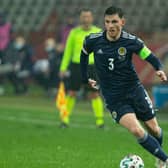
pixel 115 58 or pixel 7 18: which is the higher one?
pixel 115 58

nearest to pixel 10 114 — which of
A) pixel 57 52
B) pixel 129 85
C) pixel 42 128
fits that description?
pixel 42 128

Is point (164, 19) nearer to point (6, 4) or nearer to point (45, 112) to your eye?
point (6, 4)

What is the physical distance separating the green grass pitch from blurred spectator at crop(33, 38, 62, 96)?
142 inches

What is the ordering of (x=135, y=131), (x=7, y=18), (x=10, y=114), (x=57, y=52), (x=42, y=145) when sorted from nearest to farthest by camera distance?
(x=135, y=131)
(x=42, y=145)
(x=10, y=114)
(x=57, y=52)
(x=7, y=18)

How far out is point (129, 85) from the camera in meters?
10.4

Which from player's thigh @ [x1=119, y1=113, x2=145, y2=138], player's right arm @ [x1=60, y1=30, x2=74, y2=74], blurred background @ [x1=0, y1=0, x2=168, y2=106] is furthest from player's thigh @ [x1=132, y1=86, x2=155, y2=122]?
blurred background @ [x1=0, y1=0, x2=168, y2=106]

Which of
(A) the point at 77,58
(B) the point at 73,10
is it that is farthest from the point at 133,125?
(B) the point at 73,10

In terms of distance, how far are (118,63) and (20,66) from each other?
15.0 meters

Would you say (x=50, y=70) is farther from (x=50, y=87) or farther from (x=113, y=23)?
(x=113, y=23)

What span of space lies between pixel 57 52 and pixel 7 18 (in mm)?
4884

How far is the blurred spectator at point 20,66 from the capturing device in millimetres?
25125

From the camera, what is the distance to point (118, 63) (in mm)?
10406

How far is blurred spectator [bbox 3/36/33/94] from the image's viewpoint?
82.4 ft

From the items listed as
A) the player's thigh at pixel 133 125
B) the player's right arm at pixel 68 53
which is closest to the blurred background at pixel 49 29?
the player's right arm at pixel 68 53
